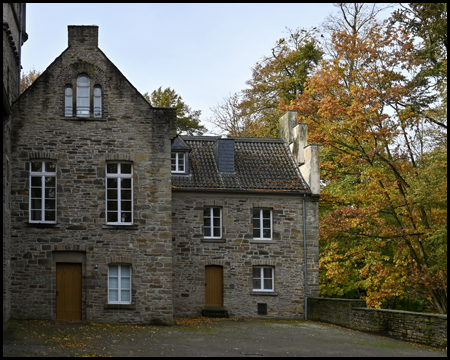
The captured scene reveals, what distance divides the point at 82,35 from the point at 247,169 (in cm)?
934

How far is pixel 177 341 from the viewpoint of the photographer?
19734mm

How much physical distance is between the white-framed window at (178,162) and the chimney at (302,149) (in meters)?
5.04

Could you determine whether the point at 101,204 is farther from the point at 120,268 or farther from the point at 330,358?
the point at 330,358

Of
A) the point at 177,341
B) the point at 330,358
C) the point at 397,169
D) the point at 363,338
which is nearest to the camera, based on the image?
the point at 330,358

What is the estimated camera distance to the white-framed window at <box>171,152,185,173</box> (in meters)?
29.9

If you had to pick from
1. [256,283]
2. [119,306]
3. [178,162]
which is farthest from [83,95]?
[256,283]

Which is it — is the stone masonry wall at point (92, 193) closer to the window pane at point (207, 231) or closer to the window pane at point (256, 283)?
the window pane at point (207, 231)

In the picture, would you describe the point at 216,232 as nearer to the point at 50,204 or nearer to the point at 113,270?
→ the point at 113,270

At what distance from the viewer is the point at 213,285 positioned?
28922 millimetres

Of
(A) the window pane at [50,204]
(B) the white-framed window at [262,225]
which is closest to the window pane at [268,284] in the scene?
(B) the white-framed window at [262,225]

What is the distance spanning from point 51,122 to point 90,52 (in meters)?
2.76

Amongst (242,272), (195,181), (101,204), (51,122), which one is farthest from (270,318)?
(51,122)

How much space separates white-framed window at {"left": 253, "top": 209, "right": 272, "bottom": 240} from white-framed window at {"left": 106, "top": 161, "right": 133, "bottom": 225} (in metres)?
6.60

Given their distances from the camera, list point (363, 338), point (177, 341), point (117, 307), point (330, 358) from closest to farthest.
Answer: point (330, 358) < point (177, 341) < point (363, 338) < point (117, 307)
